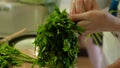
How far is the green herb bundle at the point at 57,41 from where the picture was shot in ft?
1.78

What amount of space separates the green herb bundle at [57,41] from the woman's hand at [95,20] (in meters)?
0.03

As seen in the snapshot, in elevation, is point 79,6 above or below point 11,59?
above

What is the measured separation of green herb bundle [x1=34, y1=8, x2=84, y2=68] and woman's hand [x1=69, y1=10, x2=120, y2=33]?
0.03 m

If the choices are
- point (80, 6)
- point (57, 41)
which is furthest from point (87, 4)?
point (57, 41)

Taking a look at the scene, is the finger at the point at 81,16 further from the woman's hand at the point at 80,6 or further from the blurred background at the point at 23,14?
the blurred background at the point at 23,14

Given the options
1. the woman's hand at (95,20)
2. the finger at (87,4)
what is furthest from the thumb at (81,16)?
the finger at (87,4)

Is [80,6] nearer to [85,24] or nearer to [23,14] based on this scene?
[85,24]

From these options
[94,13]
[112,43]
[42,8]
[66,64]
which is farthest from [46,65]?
[42,8]

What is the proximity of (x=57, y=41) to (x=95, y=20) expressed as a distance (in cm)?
11

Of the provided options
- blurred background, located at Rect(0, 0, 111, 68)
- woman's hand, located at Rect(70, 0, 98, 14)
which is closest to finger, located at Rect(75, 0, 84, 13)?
woman's hand, located at Rect(70, 0, 98, 14)

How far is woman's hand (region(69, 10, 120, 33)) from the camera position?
1.88ft

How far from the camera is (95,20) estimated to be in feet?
1.90

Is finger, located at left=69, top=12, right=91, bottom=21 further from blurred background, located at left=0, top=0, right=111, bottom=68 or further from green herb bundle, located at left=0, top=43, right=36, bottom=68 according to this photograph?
blurred background, located at left=0, top=0, right=111, bottom=68

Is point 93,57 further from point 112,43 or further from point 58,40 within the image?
point 58,40
